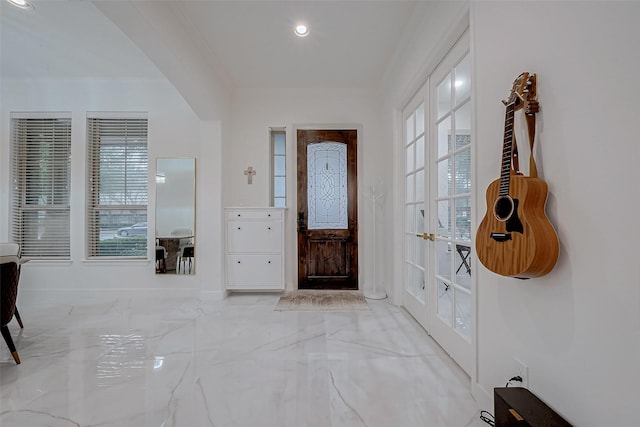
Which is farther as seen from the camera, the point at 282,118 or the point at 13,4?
the point at 282,118

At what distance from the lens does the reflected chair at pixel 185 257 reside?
364 cm

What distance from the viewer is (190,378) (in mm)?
A: 1760

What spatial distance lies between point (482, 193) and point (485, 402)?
108 cm

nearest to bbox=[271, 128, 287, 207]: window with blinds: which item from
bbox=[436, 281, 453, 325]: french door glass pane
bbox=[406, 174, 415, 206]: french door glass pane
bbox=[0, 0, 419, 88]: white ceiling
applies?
bbox=[0, 0, 419, 88]: white ceiling

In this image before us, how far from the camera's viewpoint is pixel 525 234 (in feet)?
3.41

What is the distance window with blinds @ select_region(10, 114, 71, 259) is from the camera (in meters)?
3.75

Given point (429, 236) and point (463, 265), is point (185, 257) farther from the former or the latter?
point (463, 265)

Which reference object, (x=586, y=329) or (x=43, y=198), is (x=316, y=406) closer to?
(x=586, y=329)

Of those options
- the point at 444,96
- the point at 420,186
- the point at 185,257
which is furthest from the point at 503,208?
the point at 185,257

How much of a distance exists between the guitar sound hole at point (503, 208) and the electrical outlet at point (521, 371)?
639mm

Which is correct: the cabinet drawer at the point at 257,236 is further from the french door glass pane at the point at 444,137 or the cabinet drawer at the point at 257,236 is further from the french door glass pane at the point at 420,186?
the french door glass pane at the point at 444,137

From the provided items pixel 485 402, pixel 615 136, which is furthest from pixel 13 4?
pixel 485 402

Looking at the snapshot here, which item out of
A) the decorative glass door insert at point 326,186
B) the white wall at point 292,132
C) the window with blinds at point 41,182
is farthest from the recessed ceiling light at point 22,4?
the decorative glass door insert at point 326,186

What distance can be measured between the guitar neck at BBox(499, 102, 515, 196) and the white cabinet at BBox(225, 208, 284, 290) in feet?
9.04
